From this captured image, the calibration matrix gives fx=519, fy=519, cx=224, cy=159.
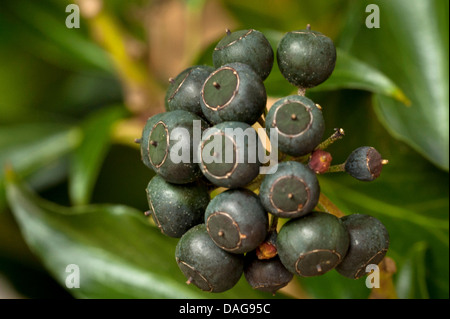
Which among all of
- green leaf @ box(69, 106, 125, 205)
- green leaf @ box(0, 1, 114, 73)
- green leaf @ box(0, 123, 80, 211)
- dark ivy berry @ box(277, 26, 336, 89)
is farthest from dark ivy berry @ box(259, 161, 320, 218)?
green leaf @ box(0, 1, 114, 73)

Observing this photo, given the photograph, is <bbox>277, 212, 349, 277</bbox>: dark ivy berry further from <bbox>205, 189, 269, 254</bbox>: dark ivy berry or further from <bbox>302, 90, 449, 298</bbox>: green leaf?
<bbox>302, 90, 449, 298</bbox>: green leaf

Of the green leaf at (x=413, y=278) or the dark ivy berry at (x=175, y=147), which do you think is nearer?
the dark ivy berry at (x=175, y=147)

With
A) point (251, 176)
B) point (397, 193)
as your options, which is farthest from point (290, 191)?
point (397, 193)

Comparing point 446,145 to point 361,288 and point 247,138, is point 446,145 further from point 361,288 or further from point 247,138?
point 247,138

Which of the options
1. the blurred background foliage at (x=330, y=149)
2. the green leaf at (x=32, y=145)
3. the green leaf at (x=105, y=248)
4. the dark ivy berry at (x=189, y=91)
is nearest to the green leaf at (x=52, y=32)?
the blurred background foliage at (x=330, y=149)

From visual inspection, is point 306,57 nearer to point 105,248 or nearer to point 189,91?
point 189,91

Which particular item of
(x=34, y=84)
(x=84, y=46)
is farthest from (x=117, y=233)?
(x=34, y=84)

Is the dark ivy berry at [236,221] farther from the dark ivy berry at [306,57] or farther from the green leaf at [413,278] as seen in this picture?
the green leaf at [413,278]
